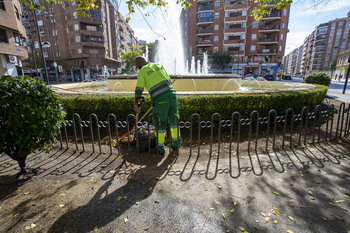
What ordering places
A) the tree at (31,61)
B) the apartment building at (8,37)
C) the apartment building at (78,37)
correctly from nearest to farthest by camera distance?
the apartment building at (8,37), the tree at (31,61), the apartment building at (78,37)

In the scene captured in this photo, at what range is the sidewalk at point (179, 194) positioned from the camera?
2.12 metres

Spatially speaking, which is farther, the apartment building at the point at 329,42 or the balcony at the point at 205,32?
the apartment building at the point at 329,42

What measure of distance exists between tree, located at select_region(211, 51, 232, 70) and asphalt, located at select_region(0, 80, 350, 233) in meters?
39.6

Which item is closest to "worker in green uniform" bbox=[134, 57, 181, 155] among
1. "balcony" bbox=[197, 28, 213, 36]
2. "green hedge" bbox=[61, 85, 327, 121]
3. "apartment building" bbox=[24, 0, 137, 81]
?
"green hedge" bbox=[61, 85, 327, 121]

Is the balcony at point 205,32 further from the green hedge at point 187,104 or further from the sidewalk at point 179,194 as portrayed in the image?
the sidewalk at point 179,194

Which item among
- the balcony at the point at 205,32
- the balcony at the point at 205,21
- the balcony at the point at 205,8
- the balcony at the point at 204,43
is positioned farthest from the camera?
the balcony at the point at 204,43

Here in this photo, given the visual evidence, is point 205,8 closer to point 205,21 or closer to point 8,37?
point 205,21

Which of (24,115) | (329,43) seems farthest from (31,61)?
(329,43)

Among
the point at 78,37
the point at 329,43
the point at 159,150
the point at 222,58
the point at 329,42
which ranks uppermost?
the point at 329,42

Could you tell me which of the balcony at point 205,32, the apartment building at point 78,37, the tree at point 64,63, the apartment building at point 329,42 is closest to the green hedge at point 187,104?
the apartment building at point 78,37

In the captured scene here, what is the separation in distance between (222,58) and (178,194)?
4163 centimetres

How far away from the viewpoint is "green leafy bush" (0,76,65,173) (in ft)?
8.50

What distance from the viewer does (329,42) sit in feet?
262

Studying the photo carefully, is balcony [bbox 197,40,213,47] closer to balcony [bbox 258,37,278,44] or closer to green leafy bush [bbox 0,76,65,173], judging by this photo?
balcony [bbox 258,37,278,44]
